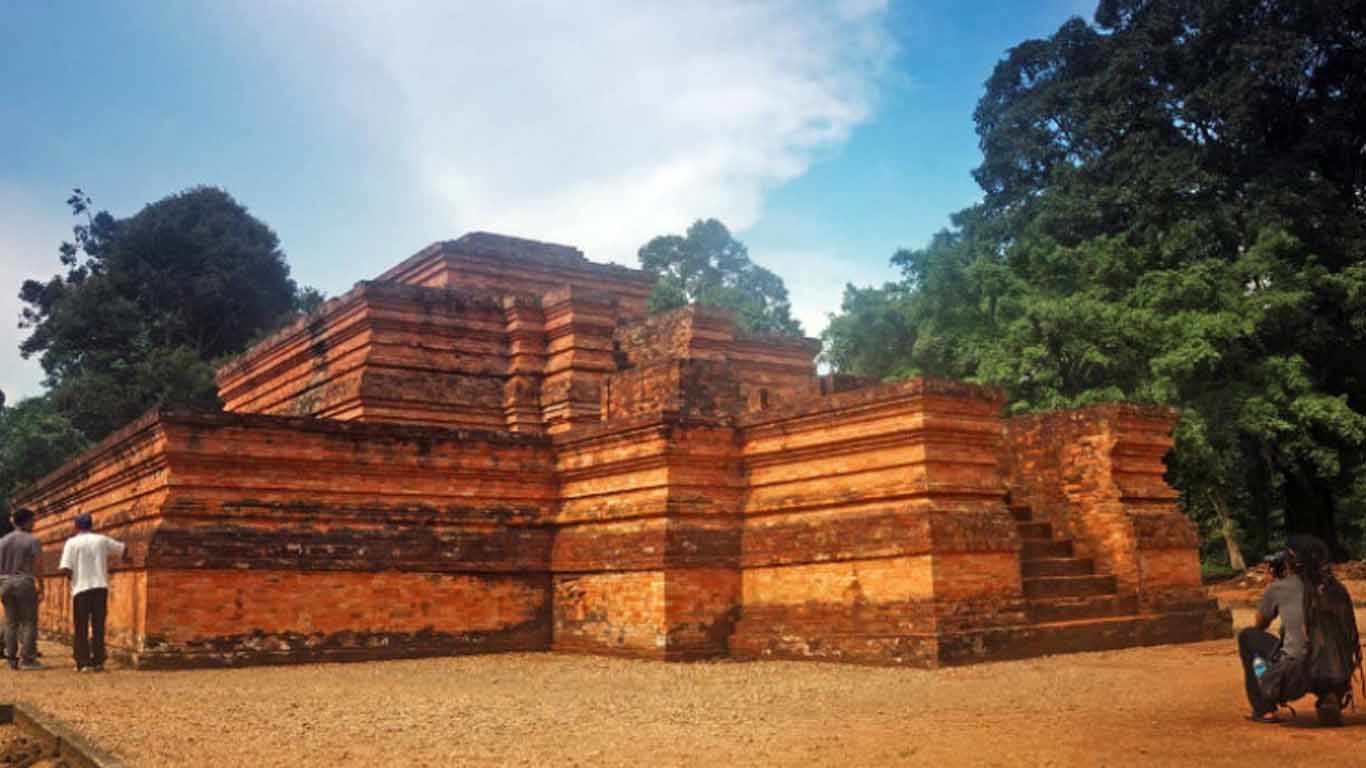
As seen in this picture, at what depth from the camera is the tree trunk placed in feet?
79.3

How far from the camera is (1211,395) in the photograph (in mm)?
20609

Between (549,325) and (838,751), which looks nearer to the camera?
(838,751)

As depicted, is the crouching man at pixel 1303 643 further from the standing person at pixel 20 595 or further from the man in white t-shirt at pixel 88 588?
the standing person at pixel 20 595

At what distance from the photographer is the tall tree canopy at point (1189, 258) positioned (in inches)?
773

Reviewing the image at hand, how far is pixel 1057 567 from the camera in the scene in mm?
11992

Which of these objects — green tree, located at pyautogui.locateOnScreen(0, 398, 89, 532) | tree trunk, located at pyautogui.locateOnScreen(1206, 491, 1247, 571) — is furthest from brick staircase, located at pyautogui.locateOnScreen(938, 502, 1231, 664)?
green tree, located at pyautogui.locateOnScreen(0, 398, 89, 532)

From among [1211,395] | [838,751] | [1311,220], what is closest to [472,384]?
[838,751]

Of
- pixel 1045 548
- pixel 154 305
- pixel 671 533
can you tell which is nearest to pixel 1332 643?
pixel 1045 548

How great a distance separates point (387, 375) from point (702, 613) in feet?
21.5

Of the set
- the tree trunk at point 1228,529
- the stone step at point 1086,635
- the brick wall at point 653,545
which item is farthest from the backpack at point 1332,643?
the tree trunk at point 1228,529

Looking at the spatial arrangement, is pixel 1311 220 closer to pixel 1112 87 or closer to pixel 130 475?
pixel 1112 87

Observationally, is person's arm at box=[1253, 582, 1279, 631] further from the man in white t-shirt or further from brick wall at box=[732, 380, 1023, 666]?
the man in white t-shirt

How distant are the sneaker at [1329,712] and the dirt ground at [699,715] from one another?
7 centimetres

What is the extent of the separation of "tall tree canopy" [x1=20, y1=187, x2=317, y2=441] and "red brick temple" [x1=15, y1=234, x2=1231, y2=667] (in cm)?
2098
